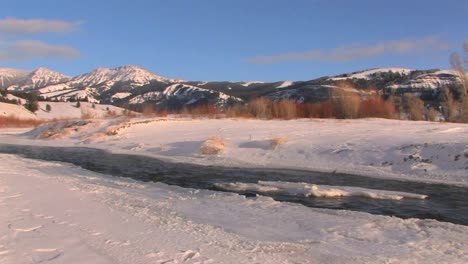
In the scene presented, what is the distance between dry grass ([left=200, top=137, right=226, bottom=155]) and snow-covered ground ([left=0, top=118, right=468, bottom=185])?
0.35 metres

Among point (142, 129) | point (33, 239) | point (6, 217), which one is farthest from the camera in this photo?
point (142, 129)

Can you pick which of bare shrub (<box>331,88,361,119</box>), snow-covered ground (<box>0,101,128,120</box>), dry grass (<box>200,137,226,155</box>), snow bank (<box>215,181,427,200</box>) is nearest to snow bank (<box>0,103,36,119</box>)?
snow-covered ground (<box>0,101,128,120</box>)

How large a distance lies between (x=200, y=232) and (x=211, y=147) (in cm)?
1670

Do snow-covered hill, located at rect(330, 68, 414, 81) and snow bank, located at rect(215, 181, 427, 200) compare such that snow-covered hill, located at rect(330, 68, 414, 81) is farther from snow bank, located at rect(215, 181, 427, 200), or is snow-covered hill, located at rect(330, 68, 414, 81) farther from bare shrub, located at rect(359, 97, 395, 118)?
snow bank, located at rect(215, 181, 427, 200)

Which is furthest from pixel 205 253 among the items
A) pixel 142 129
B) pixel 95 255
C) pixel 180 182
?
pixel 142 129

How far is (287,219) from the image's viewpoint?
1007cm

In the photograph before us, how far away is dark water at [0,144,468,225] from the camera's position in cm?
1170

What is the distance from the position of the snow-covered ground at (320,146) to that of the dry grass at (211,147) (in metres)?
0.35

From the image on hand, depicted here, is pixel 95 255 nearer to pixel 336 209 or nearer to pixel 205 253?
pixel 205 253

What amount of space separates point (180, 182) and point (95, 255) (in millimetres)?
9437

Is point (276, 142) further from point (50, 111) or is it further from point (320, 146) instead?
point (50, 111)

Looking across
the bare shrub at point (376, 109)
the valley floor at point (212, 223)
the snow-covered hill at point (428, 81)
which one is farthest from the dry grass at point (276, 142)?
the snow-covered hill at point (428, 81)

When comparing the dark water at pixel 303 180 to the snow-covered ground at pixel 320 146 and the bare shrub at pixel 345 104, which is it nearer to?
the snow-covered ground at pixel 320 146

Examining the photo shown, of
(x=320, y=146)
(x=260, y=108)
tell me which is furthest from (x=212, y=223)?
(x=260, y=108)
